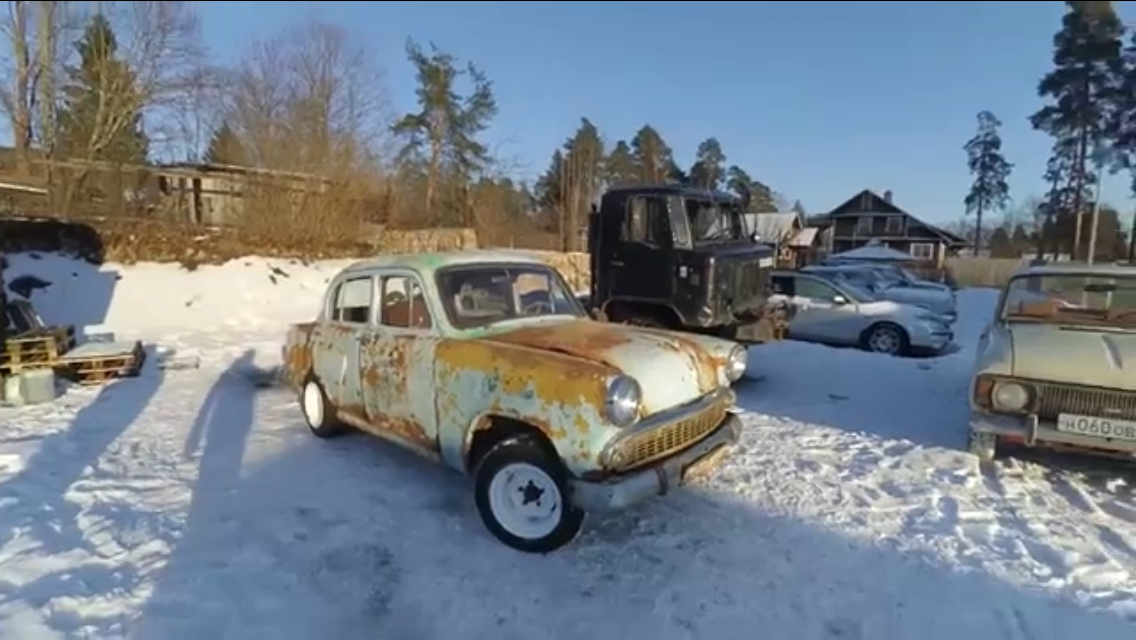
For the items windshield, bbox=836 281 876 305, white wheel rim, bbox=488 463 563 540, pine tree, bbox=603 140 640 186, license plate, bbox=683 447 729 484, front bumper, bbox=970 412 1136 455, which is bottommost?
white wheel rim, bbox=488 463 563 540

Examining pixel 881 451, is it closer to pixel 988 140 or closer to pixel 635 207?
pixel 635 207

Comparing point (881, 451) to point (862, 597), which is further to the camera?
point (881, 451)

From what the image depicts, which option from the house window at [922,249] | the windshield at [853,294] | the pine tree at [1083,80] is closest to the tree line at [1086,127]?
the pine tree at [1083,80]

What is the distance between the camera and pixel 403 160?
26.7 metres

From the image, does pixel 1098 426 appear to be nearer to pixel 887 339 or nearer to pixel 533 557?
pixel 533 557

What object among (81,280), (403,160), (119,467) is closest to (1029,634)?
(119,467)

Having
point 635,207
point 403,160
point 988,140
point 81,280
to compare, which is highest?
point 988,140

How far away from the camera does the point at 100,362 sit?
311 inches

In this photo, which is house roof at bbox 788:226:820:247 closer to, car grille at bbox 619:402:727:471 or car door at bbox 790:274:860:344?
car door at bbox 790:274:860:344

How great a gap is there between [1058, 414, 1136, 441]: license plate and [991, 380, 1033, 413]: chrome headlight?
23 cm

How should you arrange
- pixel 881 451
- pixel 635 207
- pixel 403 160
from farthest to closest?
pixel 403 160 < pixel 635 207 < pixel 881 451

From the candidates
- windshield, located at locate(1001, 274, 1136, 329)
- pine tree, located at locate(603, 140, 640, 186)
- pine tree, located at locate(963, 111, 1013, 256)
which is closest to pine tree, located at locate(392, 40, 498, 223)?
pine tree, located at locate(603, 140, 640, 186)

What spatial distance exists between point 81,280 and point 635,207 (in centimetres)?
1132

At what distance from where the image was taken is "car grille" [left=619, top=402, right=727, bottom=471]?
356 centimetres
